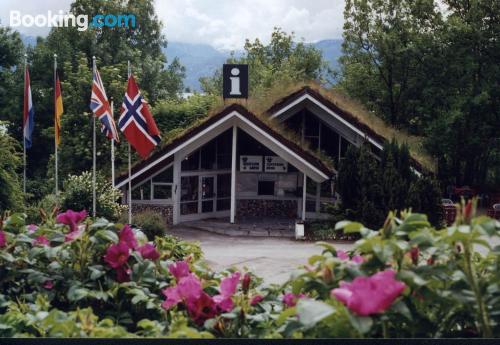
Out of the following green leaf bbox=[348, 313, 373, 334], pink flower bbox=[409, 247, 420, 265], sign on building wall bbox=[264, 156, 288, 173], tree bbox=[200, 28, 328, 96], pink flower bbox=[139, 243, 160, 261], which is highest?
tree bbox=[200, 28, 328, 96]

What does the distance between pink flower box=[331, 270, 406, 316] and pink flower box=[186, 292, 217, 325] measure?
34.6 inches

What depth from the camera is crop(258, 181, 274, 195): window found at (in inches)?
1055

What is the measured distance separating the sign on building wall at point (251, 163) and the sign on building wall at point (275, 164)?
281 millimetres

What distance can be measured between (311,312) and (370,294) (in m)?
0.20

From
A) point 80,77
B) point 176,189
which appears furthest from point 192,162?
point 80,77

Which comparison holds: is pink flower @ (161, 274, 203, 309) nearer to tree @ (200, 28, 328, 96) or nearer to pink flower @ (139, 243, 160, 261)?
pink flower @ (139, 243, 160, 261)

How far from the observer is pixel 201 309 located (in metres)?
2.91

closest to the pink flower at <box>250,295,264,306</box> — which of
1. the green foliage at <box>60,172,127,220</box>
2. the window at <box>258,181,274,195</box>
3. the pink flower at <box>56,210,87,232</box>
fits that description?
the pink flower at <box>56,210,87,232</box>

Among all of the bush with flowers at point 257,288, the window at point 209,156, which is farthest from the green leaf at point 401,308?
the window at point 209,156

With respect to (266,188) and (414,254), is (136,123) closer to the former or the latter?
(266,188)

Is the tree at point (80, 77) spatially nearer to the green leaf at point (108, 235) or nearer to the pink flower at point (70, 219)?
the pink flower at point (70, 219)

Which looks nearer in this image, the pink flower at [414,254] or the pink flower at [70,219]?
the pink flower at [414,254]

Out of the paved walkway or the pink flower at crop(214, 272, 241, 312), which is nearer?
the pink flower at crop(214, 272, 241, 312)

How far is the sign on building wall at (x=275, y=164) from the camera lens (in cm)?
2630
